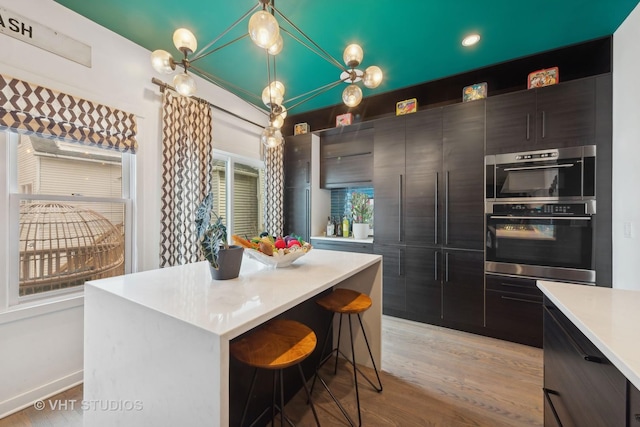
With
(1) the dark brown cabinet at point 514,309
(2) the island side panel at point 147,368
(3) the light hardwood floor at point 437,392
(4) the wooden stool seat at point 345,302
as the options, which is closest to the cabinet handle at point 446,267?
(1) the dark brown cabinet at point 514,309

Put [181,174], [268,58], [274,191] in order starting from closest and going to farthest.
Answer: [268,58] < [181,174] < [274,191]

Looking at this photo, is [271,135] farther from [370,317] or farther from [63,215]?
[63,215]

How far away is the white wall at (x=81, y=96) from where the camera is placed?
64.9 inches

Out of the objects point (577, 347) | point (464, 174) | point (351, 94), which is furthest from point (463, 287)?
point (351, 94)

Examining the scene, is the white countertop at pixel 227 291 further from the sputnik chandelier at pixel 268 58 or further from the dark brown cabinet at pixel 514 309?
the dark brown cabinet at pixel 514 309

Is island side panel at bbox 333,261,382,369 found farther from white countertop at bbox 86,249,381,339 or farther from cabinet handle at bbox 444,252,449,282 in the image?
cabinet handle at bbox 444,252,449,282

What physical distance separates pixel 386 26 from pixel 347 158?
1673 millimetres

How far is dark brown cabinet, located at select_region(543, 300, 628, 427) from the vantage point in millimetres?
732

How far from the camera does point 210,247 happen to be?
1284mm

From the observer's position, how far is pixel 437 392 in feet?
5.82

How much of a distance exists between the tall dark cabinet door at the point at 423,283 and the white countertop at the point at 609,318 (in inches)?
59.0

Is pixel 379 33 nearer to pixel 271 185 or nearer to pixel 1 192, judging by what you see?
pixel 271 185

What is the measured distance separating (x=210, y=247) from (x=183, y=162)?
1593mm

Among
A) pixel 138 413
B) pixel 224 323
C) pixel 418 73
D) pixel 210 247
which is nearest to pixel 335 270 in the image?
pixel 210 247
